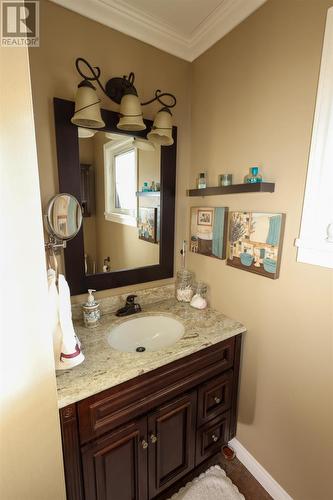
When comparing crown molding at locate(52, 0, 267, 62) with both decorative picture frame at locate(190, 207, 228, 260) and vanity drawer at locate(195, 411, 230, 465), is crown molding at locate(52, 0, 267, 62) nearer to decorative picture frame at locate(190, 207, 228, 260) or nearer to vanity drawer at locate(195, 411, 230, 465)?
decorative picture frame at locate(190, 207, 228, 260)

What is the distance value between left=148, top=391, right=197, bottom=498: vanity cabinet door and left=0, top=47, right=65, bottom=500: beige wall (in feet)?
1.48

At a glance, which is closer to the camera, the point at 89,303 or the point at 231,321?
the point at 89,303

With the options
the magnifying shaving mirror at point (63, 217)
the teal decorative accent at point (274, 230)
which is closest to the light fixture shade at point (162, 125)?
the magnifying shaving mirror at point (63, 217)

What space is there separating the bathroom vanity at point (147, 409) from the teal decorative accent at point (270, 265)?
0.36 metres

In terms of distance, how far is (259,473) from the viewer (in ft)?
4.18

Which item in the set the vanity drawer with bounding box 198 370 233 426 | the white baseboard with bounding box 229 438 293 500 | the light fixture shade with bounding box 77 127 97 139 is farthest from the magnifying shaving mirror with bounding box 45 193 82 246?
the white baseboard with bounding box 229 438 293 500

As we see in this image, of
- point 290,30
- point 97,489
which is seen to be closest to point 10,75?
point 290,30

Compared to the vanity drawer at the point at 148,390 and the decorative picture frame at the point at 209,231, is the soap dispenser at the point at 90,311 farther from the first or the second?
the decorative picture frame at the point at 209,231

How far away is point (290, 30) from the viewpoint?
37.8 inches

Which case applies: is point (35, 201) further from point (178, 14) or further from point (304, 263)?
point (178, 14)

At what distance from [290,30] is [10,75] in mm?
1099

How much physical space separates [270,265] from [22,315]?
1.00 m

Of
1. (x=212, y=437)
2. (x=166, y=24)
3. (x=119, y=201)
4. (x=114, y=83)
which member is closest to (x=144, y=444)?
(x=212, y=437)

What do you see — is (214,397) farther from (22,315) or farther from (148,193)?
(148,193)
